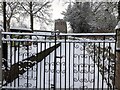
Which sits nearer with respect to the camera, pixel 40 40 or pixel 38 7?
pixel 40 40

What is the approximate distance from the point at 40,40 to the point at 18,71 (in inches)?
46.3

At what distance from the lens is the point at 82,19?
2302 centimetres

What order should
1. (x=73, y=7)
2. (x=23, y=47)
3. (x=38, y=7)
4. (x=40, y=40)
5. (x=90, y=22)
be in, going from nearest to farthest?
(x=40, y=40) → (x=23, y=47) → (x=38, y=7) → (x=90, y=22) → (x=73, y=7)

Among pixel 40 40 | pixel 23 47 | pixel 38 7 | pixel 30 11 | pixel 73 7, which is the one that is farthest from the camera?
pixel 73 7

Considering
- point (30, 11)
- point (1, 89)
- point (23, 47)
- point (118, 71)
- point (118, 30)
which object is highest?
point (30, 11)

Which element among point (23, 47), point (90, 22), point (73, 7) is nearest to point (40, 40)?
point (23, 47)

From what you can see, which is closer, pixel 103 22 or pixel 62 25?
pixel 103 22

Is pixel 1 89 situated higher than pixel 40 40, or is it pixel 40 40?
pixel 40 40

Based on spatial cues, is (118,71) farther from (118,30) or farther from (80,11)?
(80,11)

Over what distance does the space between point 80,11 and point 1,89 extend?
20.0m

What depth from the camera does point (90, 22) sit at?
22.3m

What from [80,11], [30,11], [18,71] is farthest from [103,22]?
[18,71]

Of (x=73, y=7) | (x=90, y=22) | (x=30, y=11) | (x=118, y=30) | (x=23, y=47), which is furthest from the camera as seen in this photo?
(x=73, y=7)

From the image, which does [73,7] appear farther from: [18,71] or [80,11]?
[18,71]
